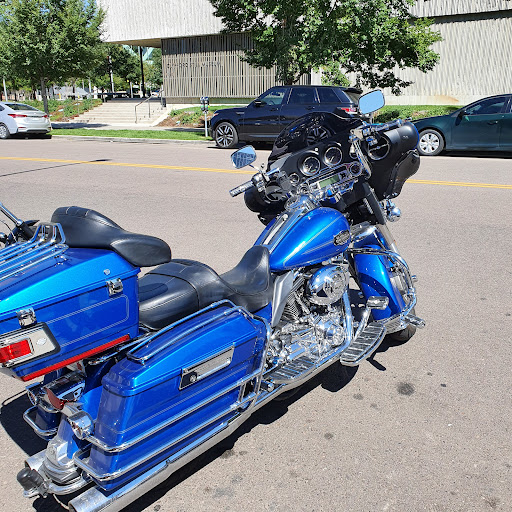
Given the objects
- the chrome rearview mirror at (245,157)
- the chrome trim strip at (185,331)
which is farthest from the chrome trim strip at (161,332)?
the chrome rearview mirror at (245,157)

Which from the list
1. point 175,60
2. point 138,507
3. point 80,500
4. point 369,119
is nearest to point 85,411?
point 80,500

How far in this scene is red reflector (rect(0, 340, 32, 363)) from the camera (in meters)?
1.85

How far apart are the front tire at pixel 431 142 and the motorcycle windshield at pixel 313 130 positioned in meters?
11.0

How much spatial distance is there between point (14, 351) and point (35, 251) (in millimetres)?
482

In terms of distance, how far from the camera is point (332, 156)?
335cm

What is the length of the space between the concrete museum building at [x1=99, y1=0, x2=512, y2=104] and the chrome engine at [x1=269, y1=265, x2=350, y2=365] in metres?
24.1

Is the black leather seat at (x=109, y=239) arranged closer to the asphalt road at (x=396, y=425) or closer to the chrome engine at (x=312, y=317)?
the chrome engine at (x=312, y=317)

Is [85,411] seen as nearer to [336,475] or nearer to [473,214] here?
[336,475]

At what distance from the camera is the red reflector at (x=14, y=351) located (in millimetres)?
1854

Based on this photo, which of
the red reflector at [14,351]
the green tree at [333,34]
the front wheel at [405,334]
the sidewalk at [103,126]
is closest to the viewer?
the red reflector at [14,351]

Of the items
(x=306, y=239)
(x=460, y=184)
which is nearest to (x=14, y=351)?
(x=306, y=239)

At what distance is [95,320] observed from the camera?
205cm

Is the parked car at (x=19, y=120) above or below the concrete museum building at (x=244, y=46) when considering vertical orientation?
below

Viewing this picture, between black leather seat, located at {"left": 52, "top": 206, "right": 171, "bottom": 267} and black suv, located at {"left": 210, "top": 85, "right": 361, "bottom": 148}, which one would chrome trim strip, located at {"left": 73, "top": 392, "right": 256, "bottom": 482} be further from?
black suv, located at {"left": 210, "top": 85, "right": 361, "bottom": 148}
